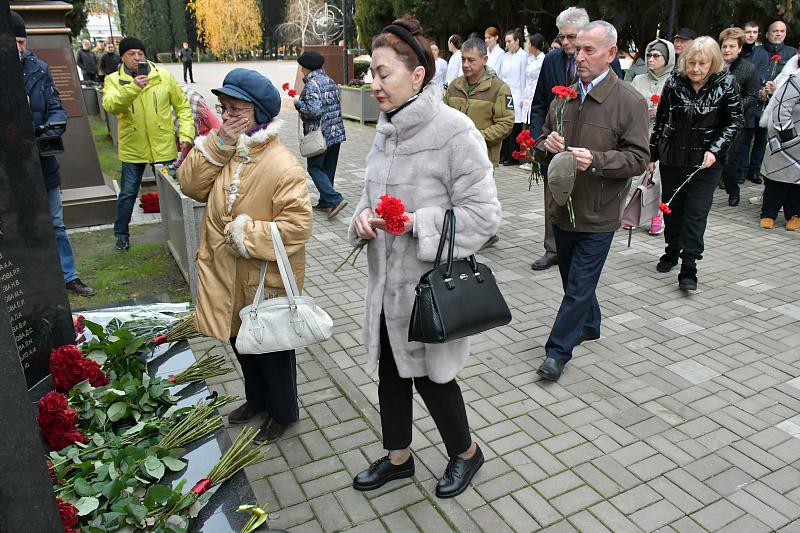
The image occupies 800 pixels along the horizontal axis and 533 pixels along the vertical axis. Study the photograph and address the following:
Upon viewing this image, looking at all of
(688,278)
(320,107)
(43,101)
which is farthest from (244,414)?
(320,107)

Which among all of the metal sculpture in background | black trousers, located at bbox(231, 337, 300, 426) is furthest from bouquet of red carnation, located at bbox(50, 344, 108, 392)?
the metal sculpture in background

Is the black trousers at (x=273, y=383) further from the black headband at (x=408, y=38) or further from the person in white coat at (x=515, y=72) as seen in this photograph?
the person in white coat at (x=515, y=72)

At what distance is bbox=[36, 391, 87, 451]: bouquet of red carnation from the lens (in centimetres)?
290

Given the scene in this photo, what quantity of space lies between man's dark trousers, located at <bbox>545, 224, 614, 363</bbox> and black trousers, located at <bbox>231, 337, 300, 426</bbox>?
1.74m

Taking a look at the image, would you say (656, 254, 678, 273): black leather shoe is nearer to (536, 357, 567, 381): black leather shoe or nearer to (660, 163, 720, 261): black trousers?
(660, 163, 720, 261): black trousers

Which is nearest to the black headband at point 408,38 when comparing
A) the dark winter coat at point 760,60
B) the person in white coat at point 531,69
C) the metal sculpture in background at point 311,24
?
the dark winter coat at point 760,60

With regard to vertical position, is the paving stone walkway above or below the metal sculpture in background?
below

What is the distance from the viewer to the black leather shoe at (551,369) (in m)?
4.20

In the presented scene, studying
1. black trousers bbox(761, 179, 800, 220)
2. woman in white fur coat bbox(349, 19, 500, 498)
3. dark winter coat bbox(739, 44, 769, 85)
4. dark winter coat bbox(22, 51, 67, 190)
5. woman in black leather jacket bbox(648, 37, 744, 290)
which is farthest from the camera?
dark winter coat bbox(739, 44, 769, 85)

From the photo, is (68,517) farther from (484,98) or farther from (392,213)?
(484,98)

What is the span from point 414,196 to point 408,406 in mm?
1042

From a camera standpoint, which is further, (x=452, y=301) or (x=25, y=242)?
(x=25, y=242)

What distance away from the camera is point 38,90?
5.16 m

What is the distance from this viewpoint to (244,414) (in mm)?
3725
